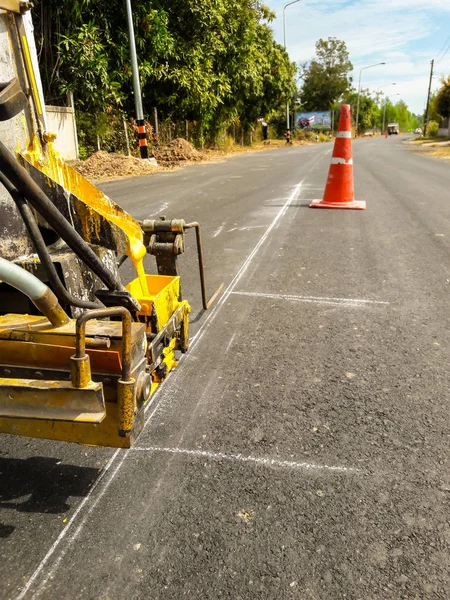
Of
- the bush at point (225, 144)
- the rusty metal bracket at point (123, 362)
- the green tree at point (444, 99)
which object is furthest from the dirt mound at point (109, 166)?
the green tree at point (444, 99)

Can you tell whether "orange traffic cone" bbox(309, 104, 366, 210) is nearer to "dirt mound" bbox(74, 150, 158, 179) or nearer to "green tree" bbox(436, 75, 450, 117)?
"dirt mound" bbox(74, 150, 158, 179)

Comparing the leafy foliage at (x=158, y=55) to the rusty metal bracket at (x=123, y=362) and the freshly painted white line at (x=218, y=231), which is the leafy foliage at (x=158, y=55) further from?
the rusty metal bracket at (x=123, y=362)

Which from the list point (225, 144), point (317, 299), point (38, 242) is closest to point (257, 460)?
point (38, 242)

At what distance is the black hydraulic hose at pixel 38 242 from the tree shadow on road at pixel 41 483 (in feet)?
2.61

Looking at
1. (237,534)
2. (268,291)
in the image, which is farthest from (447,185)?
(237,534)

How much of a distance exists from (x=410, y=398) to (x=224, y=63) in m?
28.1

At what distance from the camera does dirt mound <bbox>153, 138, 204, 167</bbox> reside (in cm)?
2161

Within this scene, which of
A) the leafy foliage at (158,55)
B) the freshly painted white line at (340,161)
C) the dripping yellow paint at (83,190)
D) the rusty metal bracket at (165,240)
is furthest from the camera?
the leafy foliage at (158,55)

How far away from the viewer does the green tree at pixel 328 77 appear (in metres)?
70.6

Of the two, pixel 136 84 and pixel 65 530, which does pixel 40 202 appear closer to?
pixel 65 530

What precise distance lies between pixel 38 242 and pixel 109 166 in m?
16.0

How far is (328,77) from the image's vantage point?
71.1 meters

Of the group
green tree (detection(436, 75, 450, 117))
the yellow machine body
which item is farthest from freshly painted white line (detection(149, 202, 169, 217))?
green tree (detection(436, 75, 450, 117))

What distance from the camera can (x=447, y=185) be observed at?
11.9 m
